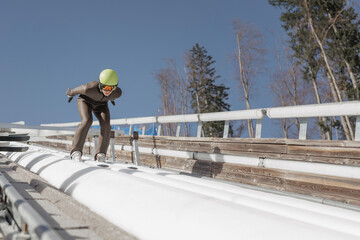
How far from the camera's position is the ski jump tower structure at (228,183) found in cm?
163

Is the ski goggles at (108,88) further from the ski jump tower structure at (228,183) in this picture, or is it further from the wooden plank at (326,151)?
the wooden plank at (326,151)

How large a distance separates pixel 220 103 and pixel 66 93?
3162cm

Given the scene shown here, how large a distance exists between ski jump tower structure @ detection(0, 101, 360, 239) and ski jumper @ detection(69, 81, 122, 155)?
1.46 ft

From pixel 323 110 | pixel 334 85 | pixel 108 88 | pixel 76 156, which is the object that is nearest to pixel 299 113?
pixel 323 110

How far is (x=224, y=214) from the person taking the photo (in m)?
1.68

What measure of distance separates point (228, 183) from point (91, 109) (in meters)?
3.03

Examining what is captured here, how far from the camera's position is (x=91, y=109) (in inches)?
237

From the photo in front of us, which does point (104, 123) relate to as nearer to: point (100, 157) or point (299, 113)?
point (100, 157)

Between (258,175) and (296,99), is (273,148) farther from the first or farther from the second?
(296,99)

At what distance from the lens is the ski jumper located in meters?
5.59

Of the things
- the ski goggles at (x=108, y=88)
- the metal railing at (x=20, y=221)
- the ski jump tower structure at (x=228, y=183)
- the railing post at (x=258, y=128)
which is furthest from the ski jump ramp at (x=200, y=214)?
the ski goggles at (x=108, y=88)

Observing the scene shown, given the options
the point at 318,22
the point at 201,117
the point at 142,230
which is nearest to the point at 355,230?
the point at 142,230

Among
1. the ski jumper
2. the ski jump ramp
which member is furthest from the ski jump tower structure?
the ski jumper

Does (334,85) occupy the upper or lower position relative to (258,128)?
upper
